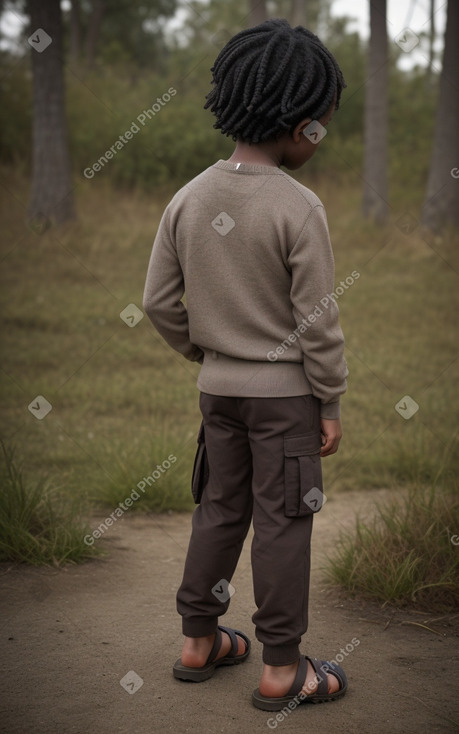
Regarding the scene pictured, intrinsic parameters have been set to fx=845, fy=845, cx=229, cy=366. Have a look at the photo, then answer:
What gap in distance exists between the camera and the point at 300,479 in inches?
93.9

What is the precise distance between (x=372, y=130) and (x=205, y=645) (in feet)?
39.0

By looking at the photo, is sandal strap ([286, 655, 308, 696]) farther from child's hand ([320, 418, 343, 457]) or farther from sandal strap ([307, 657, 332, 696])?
child's hand ([320, 418, 343, 457])

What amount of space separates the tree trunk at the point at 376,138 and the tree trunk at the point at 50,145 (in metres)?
4.54

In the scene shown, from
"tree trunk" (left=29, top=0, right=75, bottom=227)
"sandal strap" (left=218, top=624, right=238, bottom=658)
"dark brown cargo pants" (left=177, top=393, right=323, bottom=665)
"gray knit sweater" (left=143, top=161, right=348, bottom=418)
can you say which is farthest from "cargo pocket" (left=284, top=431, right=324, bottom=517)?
"tree trunk" (left=29, top=0, right=75, bottom=227)

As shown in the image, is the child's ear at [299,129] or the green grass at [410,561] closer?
the child's ear at [299,129]

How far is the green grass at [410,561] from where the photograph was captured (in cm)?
317

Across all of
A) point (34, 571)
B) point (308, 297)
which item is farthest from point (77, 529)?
point (308, 297)

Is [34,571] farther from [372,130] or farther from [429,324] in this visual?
[372,130]

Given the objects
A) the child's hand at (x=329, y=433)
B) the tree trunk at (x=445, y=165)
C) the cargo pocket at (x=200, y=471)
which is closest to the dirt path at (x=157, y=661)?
the cargo pocket at (x=200, y=471)

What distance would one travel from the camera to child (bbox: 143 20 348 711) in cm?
233

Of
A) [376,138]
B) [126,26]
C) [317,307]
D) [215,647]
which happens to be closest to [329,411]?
[317,307]

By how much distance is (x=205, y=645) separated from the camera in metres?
2.63

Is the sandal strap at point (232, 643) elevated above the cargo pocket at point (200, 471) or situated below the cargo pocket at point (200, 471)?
below

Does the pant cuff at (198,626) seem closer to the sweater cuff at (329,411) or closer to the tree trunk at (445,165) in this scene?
the sweater cuff at (329,411)
